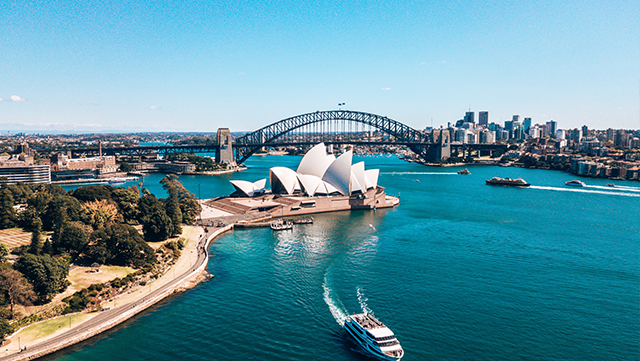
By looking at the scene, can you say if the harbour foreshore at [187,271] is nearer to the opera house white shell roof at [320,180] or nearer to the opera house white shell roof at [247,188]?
the opera house white shell roof at [320,180]

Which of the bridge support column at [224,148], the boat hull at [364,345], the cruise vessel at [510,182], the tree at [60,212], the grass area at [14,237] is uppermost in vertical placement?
the bridge support column at [224,148]

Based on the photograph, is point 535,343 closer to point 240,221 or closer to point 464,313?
point 464,313

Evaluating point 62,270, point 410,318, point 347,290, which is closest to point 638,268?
point 410,318

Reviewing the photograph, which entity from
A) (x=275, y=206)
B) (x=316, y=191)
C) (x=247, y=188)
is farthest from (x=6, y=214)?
(x=316, y=191)

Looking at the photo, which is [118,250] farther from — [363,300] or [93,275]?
[363,300]

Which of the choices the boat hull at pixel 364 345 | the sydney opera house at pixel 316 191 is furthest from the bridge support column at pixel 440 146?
the boat hull at pixel 364 345

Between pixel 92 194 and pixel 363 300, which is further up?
pixel 92 194
